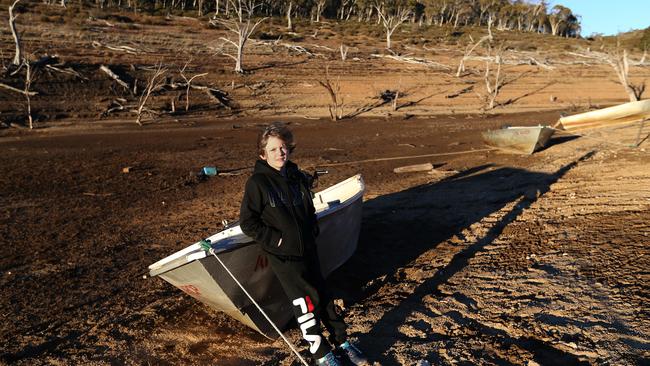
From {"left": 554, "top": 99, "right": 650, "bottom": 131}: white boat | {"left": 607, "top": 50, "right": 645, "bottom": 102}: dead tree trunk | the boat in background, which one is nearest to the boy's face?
the boat in background

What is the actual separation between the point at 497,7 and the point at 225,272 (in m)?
89.0

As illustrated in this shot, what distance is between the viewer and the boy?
12.1 ft

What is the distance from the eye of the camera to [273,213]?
371cm

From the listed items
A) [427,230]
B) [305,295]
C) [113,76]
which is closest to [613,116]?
[427,230]

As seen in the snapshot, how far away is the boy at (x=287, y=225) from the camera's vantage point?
3.70m

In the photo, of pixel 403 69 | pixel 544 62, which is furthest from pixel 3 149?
pixel 544 62

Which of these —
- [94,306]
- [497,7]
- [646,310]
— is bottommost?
[94,306]

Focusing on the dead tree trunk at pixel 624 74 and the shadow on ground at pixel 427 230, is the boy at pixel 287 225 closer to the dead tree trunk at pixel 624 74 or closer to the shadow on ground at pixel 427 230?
the shadow on ground at pixel 427 230

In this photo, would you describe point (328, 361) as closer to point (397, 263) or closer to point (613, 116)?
point (397, 263)

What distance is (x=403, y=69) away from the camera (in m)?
34.5

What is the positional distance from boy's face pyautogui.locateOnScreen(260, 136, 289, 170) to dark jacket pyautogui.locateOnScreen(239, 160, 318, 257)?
4 centimetres

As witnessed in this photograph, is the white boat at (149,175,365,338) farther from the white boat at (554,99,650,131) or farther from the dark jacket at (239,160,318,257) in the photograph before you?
the white boat at (554,99,650,131)

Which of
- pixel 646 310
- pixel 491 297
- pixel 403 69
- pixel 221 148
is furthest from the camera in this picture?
pixel 403 69

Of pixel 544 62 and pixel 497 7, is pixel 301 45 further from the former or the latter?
pixel 497 7
